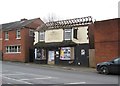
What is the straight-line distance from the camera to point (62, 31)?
39.0 metres

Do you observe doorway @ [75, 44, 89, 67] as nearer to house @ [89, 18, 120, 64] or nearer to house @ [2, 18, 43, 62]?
house @ [89, 18, 120, 64]

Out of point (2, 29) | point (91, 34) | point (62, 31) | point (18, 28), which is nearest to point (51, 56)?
point (62, 31)

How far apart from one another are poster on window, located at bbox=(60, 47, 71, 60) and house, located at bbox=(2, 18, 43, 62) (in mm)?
8778

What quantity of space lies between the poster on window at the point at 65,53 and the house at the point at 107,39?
5.83 m

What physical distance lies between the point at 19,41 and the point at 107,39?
19.1 meters

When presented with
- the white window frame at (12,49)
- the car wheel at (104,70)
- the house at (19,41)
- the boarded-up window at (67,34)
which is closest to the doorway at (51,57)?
the boarded-up window at (67,34)

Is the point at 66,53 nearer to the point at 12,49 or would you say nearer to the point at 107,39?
the point at 107,39

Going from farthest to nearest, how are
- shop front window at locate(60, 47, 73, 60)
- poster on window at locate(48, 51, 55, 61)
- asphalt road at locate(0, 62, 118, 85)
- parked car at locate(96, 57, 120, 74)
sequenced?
poster on window at locate(48, 51, 55, 61) → shop front window at locate(60, 47, 73, 60) → parked car at locate(96, 57, 120, 74) → asphalt road at locate(0, 62, 118, 85)

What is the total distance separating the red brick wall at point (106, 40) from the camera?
30428 millimetres

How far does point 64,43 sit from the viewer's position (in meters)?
38.1

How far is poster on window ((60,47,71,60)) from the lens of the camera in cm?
3750

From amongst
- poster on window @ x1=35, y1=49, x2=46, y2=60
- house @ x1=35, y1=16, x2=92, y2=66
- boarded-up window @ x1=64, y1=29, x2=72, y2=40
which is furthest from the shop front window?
poster on window @ x1=35, y1=49, x2=46, y2=60

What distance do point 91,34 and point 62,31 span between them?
4.37 m

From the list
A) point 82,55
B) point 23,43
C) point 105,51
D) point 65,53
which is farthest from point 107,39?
point 23,43
